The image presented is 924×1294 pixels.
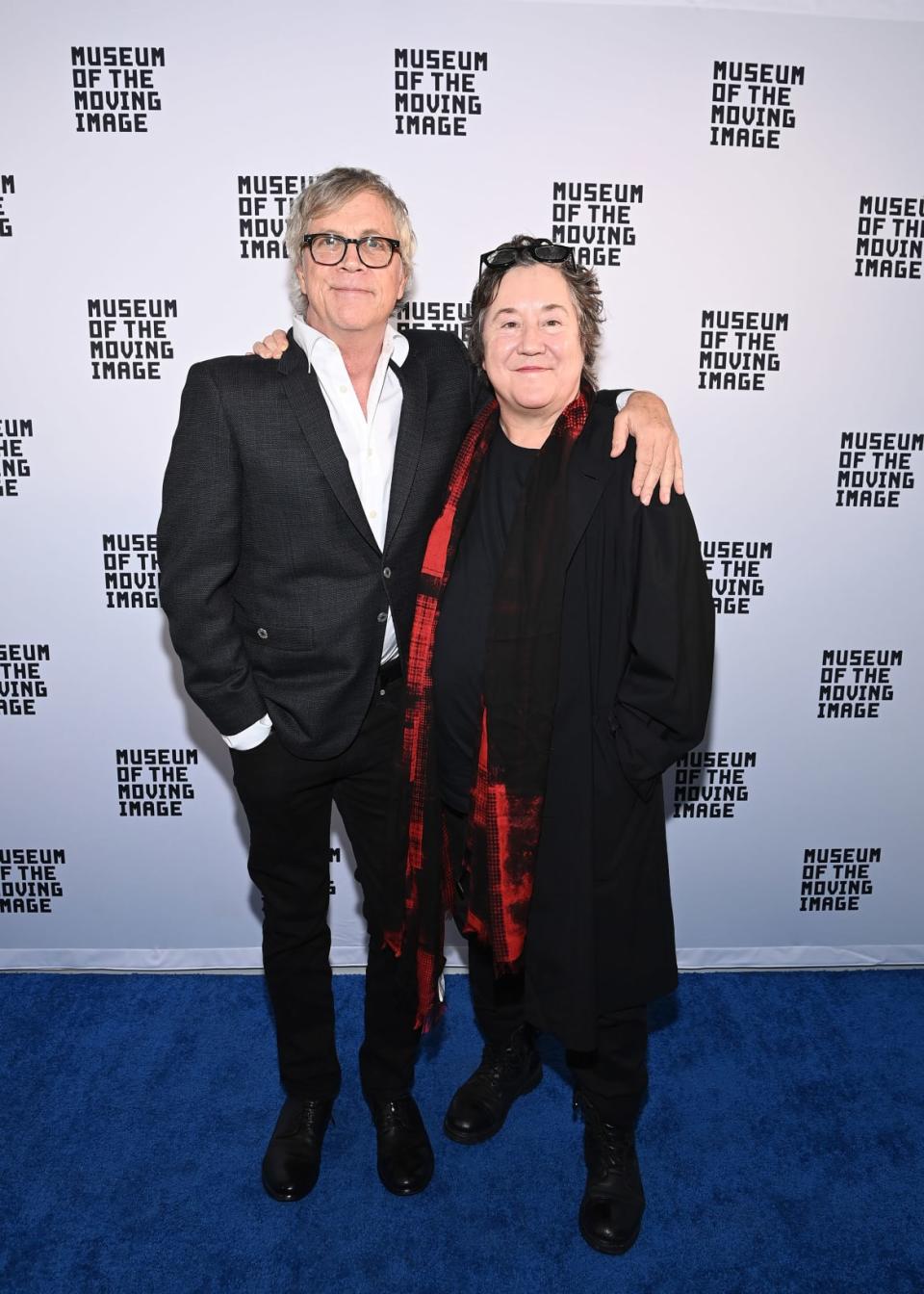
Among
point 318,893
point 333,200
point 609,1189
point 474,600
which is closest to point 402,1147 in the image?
point 609,1189

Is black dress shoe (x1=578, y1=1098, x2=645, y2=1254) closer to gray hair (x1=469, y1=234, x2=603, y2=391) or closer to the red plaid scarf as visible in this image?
the red plaid scarf

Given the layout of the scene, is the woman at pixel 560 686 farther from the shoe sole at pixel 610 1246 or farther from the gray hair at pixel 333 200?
the gray hair at pixel 333 200

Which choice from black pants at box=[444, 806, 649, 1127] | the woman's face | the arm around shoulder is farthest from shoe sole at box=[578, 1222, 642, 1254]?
the woman's face

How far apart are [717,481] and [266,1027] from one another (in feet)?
6.89

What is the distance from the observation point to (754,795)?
300 centimetres

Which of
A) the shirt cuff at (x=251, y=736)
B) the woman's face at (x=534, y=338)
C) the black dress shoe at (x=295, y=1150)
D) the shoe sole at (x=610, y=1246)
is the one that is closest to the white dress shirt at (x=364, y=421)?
the shirt cuff at (x=251, y=736)

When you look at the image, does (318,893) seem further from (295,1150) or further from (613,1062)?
(613,1062)

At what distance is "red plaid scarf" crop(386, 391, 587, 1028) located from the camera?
1831 mm

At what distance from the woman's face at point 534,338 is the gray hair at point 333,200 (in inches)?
11.0

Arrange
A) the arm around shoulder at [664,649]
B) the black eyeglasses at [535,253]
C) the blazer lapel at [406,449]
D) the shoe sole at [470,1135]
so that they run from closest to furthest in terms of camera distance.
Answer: the arm around shoulder at [664,649] < the black eyeglasses at [535,253] < the blazer lapel at [406,449] < the shoe sole at [470,1135]

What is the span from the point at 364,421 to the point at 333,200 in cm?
44

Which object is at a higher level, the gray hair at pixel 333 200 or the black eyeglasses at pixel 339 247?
the gray hair at pixel 333 200

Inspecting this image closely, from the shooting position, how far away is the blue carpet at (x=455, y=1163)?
1999 millimetres

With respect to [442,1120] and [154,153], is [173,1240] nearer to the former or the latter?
[442,1120]
